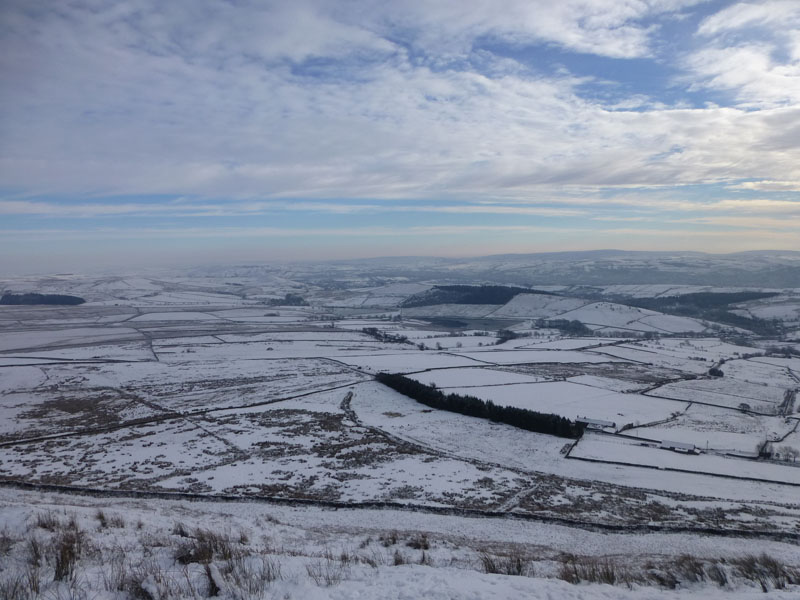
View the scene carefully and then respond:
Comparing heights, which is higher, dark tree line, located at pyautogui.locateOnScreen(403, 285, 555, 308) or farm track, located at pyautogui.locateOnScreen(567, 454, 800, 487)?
dark tree line, located at pyautogui.locateOnScreen(403, 285, 555, 308)

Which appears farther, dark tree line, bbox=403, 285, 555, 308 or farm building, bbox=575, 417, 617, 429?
dark tree line, bbox=403, 285, 555, 308

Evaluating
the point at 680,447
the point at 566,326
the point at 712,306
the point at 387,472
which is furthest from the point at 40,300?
the point at 712,306

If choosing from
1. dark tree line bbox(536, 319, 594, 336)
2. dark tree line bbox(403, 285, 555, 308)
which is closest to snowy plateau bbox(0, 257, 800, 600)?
dark tree line bbox(536, 319, 594, 336)

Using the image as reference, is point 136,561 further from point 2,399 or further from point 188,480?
point 2,399

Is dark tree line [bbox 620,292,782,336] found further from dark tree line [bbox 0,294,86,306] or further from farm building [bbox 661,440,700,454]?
dark tree line [bbox 0,294,86,306]

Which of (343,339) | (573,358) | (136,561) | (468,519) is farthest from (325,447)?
(343,339)

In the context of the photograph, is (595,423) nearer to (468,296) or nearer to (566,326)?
(566,326)
